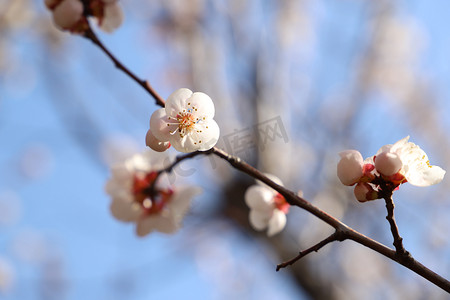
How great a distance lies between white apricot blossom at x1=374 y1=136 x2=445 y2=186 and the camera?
0.88m

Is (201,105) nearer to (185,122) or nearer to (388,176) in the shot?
(185,122)

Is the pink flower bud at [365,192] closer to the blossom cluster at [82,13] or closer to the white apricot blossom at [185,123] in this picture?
the white apricot blossom at [185,123]

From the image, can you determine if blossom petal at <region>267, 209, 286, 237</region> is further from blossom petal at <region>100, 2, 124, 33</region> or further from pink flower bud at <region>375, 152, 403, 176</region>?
blossom petal at <region>100, 2, 124, 33</region>

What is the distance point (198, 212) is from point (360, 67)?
2434mm

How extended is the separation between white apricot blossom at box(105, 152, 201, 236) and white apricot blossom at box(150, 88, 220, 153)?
504 mm

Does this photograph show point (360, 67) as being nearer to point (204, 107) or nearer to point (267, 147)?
point (267, 147)

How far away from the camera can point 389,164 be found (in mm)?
877

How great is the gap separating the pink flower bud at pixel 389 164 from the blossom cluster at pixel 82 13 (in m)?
1.02

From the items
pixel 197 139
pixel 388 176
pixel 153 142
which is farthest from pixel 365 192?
pixel 153 142

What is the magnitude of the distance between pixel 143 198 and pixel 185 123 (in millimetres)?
604

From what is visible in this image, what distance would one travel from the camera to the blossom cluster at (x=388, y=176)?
2.98 feet

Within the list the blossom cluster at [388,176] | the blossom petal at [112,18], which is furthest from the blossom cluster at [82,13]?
the blossom cluster at [388,176]

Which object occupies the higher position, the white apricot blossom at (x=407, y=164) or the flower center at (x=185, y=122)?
the flower center at (x=185, y=122)

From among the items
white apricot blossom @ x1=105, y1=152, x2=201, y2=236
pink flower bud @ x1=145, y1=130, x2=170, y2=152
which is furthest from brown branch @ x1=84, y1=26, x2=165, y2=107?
white apricot blossom @ x1=105, y1=152, x2=201, y2=236
